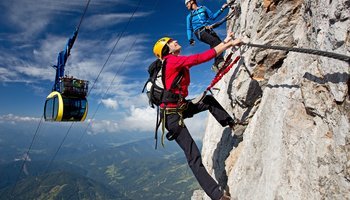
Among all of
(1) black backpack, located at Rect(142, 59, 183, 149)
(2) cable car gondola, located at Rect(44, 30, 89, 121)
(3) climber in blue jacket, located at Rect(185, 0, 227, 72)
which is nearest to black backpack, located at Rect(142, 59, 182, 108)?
(1) black backpack, located at Rect(142, 59, 183, 149)

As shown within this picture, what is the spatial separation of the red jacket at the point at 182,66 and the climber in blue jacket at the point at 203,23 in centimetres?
528

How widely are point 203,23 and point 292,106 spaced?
317 inches

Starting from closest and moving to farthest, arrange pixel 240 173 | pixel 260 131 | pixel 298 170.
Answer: pixel 298 170 → pixel 260 131 → pixel 240 173

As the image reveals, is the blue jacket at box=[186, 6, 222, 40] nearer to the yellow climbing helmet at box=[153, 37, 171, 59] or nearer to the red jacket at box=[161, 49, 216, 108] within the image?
the yellow climbing helmet at box=[153, 37, 171, 59]

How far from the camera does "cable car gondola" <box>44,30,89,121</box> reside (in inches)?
767

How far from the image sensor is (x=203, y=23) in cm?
1420

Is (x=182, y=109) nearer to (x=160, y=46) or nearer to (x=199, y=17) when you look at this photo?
(x=160, y=46)

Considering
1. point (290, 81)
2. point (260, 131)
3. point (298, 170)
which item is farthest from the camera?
point (260, 131)

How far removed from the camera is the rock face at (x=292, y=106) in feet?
16.9

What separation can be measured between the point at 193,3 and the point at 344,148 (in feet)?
35.2

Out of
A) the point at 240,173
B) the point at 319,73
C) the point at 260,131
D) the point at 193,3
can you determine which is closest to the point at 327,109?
the point at 319,73

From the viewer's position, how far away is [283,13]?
30.7ft

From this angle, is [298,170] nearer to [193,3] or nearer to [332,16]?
[332,16]

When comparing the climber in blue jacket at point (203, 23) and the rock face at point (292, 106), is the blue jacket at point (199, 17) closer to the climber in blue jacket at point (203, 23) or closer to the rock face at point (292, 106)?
the climber in blue jacket at point (203, 23)
